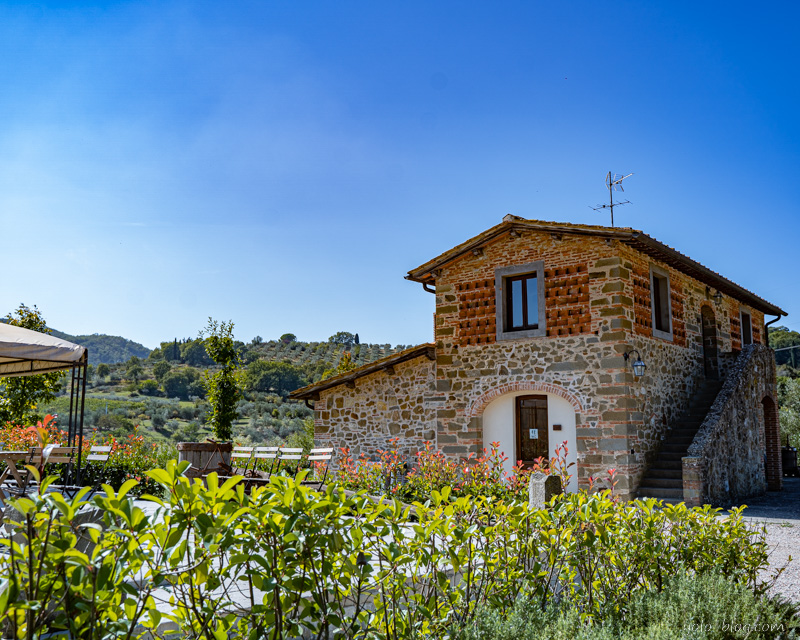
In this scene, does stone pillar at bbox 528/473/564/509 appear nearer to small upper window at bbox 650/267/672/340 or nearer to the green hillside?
small upper window at bbox 650/267/672/340

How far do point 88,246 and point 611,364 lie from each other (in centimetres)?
976

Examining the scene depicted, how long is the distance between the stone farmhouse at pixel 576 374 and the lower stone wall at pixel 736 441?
0.04 meters

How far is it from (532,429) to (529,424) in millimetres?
115

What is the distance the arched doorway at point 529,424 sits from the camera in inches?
467

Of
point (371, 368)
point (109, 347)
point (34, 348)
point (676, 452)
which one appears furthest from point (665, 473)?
point (109, 347)

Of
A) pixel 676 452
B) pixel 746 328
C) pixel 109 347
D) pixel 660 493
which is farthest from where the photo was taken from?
pixel 109 347

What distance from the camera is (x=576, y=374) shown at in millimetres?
11664

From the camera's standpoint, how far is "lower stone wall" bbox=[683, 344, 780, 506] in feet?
35.9

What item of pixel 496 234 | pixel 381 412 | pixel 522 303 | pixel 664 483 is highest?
pixel 496 234

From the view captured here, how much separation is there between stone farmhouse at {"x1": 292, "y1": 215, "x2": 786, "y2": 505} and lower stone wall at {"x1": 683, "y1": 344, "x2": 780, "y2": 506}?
4 cm

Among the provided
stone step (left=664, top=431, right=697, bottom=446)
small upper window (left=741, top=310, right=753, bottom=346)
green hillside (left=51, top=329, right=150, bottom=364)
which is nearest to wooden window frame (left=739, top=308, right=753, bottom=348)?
small upper window (left=741, top=310, right=753, bottom=346)

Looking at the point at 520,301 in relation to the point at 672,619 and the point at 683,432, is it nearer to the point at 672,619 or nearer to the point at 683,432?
the point at 683,432

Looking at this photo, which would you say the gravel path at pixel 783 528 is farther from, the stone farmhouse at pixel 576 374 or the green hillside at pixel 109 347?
the green hillside at pixel 109 347

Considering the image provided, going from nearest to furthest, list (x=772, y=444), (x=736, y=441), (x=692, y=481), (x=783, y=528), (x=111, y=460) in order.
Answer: (x=783, y=528), (x=692, y=481), (x=111, y=460), (x=736, y=441), (x=772, y=444)
